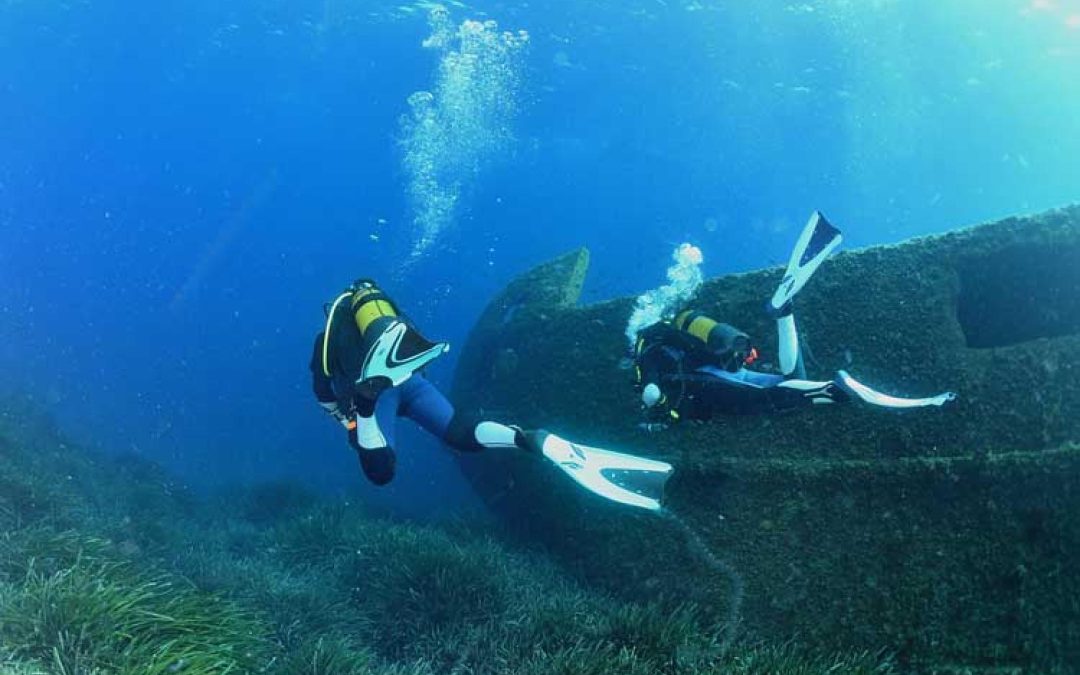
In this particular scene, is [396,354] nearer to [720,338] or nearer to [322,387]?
[322,387]

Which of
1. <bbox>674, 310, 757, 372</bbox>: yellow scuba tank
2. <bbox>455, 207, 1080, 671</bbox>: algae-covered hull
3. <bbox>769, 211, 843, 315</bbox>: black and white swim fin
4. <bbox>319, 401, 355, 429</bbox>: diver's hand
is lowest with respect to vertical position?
<bbox>455, 207, 1080, 671</bbox>: algae-covered hull

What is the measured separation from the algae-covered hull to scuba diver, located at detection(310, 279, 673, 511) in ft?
3.77

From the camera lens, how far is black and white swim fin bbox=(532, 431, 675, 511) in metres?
5.19

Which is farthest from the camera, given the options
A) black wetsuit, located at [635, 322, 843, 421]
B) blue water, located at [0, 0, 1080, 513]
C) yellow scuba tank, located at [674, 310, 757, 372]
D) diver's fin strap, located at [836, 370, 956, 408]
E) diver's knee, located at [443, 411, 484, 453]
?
blue water, located at [0, 0, 1080, 513]

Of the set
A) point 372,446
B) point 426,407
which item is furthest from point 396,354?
point 426,407

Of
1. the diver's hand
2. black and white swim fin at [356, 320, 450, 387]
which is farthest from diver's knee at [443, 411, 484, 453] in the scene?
black and white swim fin at [356, 320, 450, 387]

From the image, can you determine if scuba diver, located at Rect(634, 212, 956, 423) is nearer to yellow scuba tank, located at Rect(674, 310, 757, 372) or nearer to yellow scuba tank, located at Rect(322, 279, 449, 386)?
yellow scuba tank, located at Rect(674, 310, 757, 372)

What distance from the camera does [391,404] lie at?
543 cm

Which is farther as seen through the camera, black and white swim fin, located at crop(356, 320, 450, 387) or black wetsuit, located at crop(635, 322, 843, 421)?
black wetsuit, located at crop(635, 322, 843, 421)

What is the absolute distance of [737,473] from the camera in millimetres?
5836

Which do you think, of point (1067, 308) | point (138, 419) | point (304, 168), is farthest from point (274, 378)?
point (1067, 308)

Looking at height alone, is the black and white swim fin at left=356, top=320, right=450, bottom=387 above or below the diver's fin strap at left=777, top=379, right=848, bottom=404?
above

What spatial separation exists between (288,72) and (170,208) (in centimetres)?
6768

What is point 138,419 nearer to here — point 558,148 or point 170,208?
point 558,148
